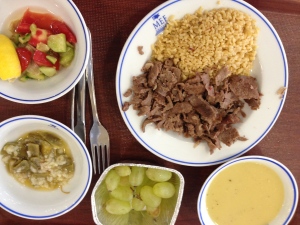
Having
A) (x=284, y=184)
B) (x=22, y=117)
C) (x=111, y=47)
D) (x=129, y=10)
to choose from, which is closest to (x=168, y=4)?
(x=129, y=10)

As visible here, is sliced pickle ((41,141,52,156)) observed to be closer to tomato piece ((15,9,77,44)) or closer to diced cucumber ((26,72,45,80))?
diced cucumber ((26,72,45,80))

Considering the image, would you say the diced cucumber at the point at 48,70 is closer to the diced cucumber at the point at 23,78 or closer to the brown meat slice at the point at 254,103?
the diced cucumber at the point at 23,78

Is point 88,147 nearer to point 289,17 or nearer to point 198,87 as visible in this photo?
point 198,87

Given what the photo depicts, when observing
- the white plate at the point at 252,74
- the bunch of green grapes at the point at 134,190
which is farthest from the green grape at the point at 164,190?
the white plate at the point at 252,74

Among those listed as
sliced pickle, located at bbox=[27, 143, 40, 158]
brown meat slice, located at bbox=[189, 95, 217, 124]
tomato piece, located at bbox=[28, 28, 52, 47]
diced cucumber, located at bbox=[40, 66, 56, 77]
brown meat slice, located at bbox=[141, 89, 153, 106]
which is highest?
tomato piece, located at bbox=[28, 28, 52, 47]

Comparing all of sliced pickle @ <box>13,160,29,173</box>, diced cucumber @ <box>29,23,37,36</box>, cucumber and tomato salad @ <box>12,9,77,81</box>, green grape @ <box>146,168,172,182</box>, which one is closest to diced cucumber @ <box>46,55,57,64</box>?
cucumber and tomato salad @ <box>12,9,77,81</box>

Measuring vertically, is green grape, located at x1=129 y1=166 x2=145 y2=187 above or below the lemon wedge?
below

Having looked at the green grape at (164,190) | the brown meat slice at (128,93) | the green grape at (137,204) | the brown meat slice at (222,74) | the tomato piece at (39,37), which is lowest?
the green grape at (137,204)
